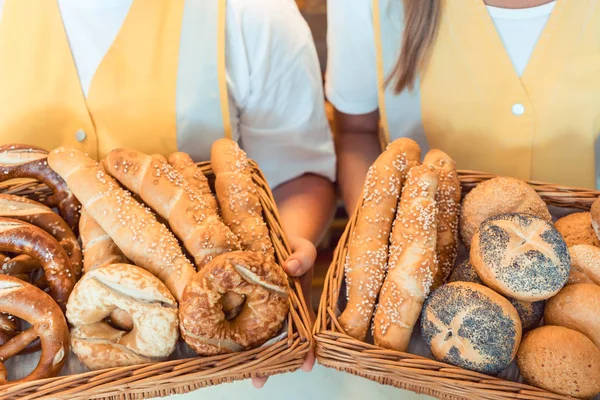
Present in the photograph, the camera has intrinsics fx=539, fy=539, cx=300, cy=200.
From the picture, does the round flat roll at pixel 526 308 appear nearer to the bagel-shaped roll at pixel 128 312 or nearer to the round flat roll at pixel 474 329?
the round flat roll at pixel 474 329

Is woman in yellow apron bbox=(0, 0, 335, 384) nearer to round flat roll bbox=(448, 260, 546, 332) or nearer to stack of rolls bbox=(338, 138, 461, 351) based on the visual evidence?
stack of rolls bbox=(338, 138, 461, 351)

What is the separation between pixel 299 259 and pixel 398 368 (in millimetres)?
259

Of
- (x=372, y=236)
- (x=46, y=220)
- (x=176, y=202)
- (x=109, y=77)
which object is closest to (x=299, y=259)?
(x=372, y=236)

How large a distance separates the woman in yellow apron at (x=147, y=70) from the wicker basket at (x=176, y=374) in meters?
0.21

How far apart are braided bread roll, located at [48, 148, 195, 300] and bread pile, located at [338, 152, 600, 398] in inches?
12.0

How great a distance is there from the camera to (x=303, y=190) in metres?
1.39

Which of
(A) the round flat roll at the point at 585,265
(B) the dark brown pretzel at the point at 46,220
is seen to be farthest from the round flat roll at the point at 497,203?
(B) the dark brown pretzel at the point at 46,220

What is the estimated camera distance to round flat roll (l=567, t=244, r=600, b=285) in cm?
91

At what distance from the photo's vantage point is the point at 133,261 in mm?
956

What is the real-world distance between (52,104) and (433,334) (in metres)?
0.91

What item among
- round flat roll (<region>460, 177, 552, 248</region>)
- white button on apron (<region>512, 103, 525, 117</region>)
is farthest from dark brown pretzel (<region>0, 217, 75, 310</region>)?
white button on apron (<region>512, 103, 525, 117</region>)

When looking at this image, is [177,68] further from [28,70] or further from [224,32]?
[28,70]

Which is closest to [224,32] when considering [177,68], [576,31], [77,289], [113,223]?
[177,68]

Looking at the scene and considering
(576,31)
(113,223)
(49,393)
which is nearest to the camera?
(49,393)
